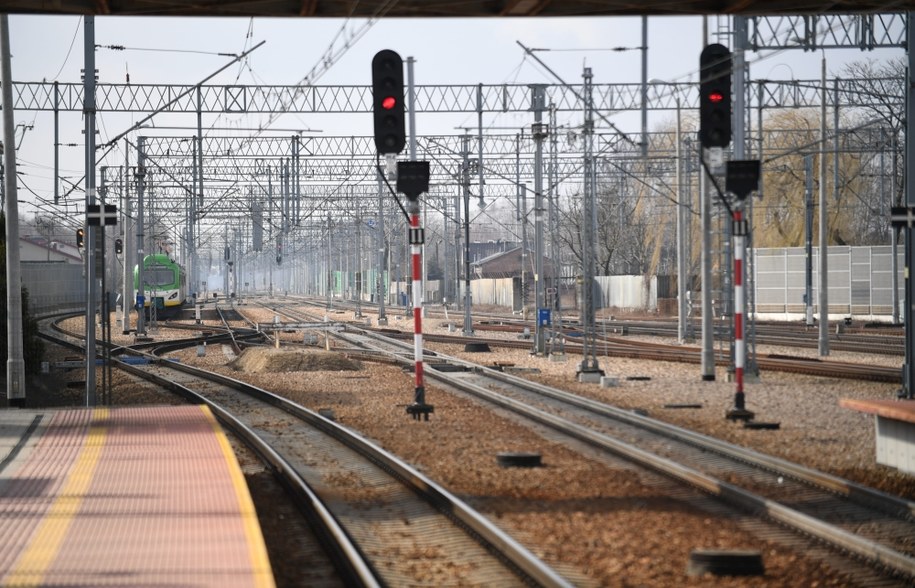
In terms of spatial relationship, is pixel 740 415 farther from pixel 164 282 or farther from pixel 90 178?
pixel 164 282

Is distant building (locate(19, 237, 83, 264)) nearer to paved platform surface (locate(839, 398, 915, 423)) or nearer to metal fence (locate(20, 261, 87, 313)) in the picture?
metal fence (locate(20, 261, 87, 313))

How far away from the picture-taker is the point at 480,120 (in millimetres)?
43750

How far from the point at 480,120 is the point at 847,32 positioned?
16.8 m

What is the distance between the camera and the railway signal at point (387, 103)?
653 inches

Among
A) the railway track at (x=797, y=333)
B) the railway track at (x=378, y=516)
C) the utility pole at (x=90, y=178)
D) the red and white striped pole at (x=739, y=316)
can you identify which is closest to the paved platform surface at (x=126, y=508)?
the railway track at (x=378, y=516)

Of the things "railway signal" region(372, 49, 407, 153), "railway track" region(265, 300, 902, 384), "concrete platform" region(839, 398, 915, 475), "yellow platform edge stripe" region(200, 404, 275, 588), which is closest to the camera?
"yellow platform edge stripe" region(200, 404, 275, 588)

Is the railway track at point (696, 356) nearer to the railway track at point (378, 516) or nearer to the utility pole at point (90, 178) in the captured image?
the railway track at point (378, 516)

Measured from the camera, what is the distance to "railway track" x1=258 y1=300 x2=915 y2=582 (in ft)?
31.0

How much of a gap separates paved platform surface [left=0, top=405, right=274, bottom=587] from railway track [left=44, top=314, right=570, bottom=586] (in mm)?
640

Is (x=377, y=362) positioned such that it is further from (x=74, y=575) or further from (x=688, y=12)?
(x=74, y=575)

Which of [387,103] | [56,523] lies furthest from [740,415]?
[56,523]

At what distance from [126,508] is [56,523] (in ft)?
2.58

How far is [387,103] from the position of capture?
1670cm

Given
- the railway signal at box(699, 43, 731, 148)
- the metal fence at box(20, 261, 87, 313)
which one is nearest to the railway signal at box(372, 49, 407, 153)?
the railway signal at box(699, 43, 731, 148)
